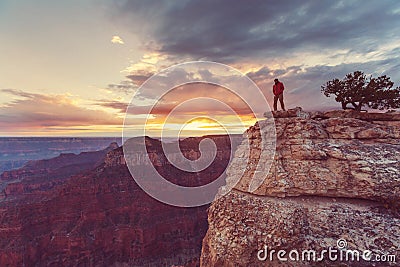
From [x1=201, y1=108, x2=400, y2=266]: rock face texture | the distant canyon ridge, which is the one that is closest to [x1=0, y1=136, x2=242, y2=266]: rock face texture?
the distant canyon ridge

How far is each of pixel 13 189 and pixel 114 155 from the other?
38105 mm

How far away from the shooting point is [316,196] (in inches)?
388

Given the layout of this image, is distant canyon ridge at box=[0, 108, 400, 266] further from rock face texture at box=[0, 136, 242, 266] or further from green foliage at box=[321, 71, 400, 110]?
rock face texture at box=[0, 136, 242, 266]

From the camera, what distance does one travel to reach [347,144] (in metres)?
10.1

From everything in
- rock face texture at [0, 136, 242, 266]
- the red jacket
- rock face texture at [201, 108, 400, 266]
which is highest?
the red jacket

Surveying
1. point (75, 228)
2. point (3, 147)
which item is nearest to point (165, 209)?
point (75, 228)

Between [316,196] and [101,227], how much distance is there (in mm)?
45948

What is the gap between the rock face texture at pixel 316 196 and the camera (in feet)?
26.7

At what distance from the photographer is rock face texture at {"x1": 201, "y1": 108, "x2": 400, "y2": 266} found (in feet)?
26.7

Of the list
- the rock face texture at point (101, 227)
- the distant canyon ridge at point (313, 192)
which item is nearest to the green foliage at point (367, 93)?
the distant canyon ridge at point (313, 192)

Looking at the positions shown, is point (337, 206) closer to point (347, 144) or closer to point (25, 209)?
point (347, 144)

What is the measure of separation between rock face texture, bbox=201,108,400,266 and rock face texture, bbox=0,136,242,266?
31.5 m

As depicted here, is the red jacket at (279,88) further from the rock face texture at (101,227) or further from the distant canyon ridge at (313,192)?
the rock face texture at (101,227)

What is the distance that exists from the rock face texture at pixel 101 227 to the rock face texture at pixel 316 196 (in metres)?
31.5
